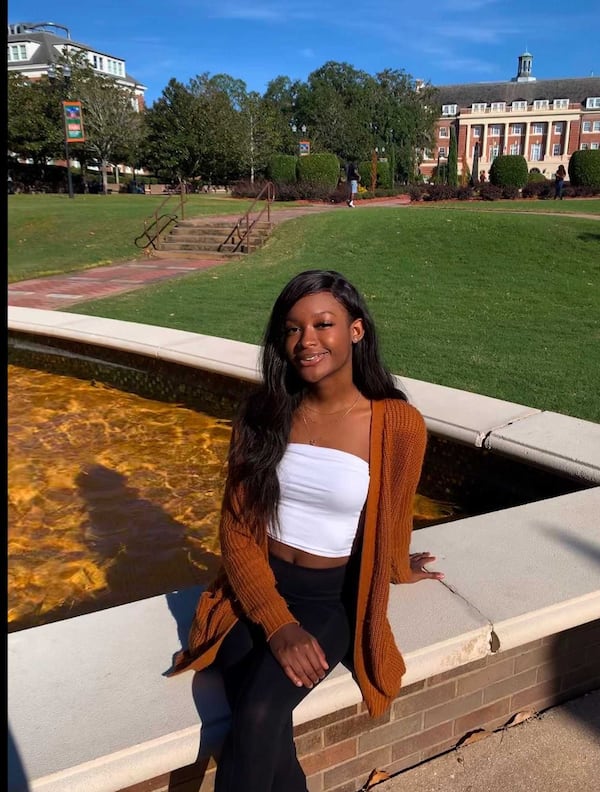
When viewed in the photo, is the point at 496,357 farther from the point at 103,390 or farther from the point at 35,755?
the point at 35,755

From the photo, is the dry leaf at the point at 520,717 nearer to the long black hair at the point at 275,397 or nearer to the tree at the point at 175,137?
the long black hair at the point at 275,397

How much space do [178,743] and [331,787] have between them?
594 millimetres

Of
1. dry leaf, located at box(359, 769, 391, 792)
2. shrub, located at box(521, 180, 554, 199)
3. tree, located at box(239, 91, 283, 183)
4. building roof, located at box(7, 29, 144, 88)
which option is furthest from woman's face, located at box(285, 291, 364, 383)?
building roof, located at box(7, 29, 144, 88)

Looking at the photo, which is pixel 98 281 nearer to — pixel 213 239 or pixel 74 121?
pixel 213 239

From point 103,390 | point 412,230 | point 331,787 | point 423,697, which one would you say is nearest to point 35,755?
point 331,787

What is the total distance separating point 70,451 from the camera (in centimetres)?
449

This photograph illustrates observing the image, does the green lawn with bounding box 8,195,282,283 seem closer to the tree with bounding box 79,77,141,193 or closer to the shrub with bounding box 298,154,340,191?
the shrub with bounding box 298,154,340,191

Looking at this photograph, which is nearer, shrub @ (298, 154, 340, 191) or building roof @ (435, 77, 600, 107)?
shrub @ (298, 154, 340, 191)

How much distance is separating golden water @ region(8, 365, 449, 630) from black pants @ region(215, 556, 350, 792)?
1408mm

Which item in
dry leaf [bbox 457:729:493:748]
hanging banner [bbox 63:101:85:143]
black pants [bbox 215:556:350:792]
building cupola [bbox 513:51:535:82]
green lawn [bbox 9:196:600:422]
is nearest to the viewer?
black pants [bbox 215:556:350:792]

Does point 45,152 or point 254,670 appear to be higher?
point 45,152

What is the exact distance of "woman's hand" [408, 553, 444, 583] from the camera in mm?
2191

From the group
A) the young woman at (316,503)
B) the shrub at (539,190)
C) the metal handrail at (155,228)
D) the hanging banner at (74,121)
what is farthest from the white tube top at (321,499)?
the hanging banner at (74,121)

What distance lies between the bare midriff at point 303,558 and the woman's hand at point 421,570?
37cm
